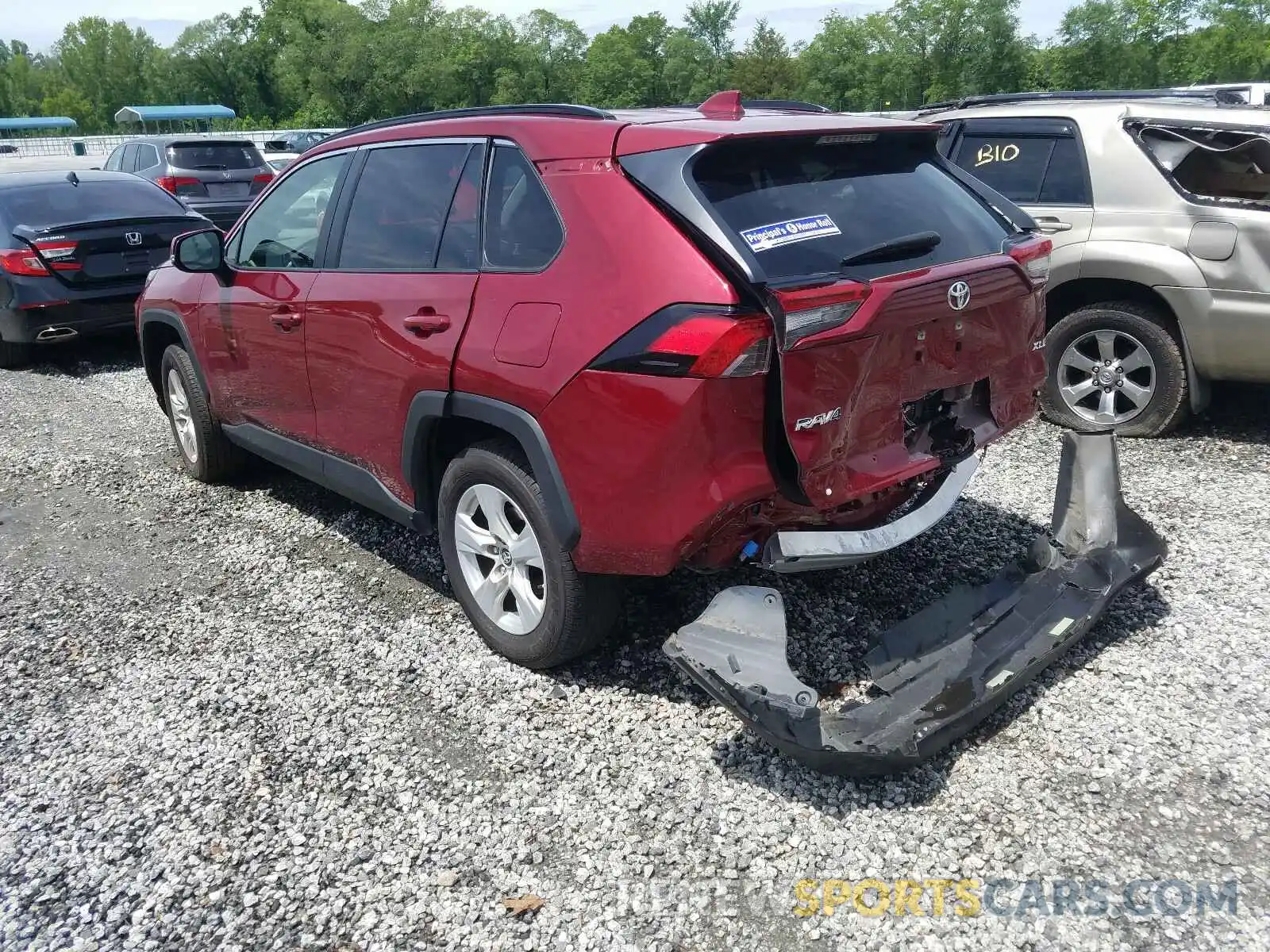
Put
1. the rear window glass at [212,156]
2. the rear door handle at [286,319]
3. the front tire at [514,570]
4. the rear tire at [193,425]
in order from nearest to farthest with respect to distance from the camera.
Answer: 1. the front tire at [514,570]
2. the rear door handle at [286,319]
3. the rear tire at [193,425]
4. the rear window glass at [212,156]

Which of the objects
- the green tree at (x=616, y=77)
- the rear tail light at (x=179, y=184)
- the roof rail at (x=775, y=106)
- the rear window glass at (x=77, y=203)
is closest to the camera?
the roof rail at (x=775, y=106)

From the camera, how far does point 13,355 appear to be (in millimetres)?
8852

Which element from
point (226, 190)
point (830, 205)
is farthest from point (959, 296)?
point (226, 190)

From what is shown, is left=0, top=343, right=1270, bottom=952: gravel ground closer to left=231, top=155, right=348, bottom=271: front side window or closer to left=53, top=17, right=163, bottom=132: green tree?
left=231, top=155, right=348, bottom=271: front side window

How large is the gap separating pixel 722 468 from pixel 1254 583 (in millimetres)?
2678

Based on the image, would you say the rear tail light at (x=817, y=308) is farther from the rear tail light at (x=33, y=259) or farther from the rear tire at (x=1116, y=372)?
the rear tail light at (x=33, y=259)

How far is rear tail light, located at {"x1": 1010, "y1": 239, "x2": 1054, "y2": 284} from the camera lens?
3.35 meters

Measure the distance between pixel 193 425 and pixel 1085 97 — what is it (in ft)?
18.7

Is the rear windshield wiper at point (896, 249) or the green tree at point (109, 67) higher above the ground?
the green tree at point (109, 67)

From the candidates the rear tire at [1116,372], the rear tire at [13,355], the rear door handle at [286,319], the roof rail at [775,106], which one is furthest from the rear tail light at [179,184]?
the rear tire at [1116,372]

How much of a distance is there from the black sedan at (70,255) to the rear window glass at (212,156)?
6.44 meters

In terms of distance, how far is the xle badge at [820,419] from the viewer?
8.90 ft

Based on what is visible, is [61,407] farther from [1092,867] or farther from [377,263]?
[1092,867]

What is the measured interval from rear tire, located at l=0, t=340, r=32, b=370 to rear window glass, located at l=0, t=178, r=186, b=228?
43.7 inches
